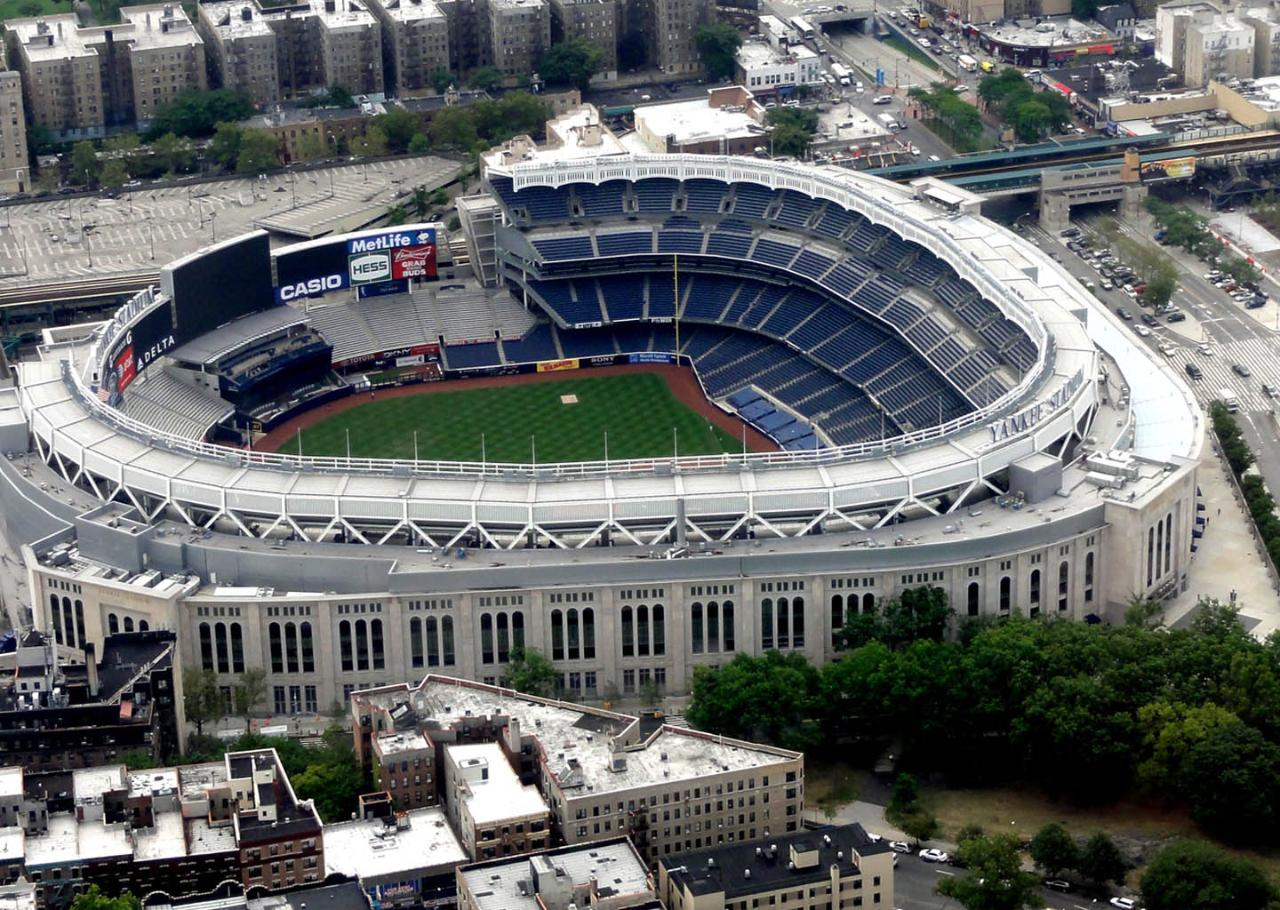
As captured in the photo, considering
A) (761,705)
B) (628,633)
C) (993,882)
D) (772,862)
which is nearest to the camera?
(772,862)

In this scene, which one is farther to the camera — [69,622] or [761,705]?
[69,622]

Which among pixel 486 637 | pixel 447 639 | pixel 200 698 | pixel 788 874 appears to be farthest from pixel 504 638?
pixel 788 874

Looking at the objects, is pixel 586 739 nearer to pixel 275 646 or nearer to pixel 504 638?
pixel 504 638

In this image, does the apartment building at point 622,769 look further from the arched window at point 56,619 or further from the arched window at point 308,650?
the arched window at point 56,619

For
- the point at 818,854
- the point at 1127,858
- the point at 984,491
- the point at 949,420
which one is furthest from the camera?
the point at 949,420

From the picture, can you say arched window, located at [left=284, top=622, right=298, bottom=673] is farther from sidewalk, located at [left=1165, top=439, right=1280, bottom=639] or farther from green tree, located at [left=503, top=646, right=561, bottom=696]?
sidewalk, located at [left=1165, top=439, right=1280, bottom=639]

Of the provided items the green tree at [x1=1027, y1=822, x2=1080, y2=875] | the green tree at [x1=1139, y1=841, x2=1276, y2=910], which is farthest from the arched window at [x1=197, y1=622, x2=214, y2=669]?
the green tree at [x1=1139, y1=841, x2=1276, y2=910]

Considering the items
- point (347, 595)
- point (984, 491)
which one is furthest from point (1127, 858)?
point (347, 595)

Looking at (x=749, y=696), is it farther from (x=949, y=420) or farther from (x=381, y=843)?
(x=949, y=420)

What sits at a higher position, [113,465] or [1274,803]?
[113,465]
